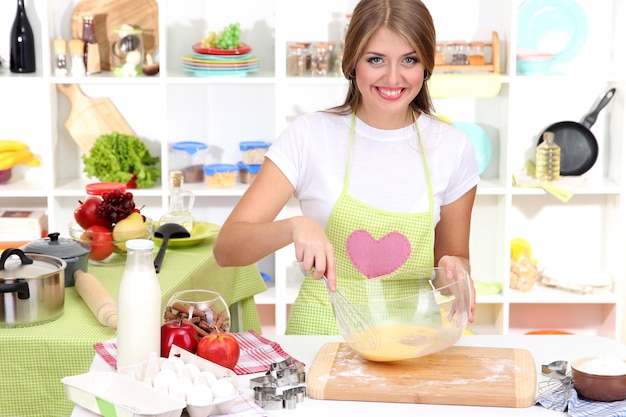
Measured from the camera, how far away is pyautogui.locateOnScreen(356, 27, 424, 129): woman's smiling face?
2053mm

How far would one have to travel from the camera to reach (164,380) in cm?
150

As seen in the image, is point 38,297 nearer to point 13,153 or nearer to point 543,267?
point 13,153

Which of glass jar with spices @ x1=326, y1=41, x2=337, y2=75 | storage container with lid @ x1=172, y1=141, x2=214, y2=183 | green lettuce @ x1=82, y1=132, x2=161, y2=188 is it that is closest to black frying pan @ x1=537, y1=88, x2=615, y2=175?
glass jar with spices @ x1=326, y1=41, x2=337, y2=75

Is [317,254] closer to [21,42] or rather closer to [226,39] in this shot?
[226,39]

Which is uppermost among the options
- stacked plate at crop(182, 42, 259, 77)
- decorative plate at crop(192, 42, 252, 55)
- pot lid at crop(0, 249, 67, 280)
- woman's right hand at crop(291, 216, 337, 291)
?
decorative plate at crop(192, 42, 252, 55)

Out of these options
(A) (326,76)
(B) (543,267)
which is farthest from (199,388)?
(B) (543,267)

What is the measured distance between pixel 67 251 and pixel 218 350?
2.84 feet

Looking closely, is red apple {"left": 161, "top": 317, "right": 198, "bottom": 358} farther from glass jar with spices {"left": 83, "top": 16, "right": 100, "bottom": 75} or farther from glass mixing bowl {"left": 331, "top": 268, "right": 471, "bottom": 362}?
glass jar with spices {"left": 83, "top": 16, "right": 100, "bottom": 75}

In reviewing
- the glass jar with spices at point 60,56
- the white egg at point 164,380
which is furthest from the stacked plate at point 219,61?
the white egg at point 164,380

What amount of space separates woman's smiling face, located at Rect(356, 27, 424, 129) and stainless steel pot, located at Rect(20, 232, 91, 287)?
84cm

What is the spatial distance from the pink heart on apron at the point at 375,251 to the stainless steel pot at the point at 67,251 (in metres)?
0.71

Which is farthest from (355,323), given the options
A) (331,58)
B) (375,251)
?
(331,58)

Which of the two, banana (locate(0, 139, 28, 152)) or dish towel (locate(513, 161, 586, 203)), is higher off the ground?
banana (locate(0, 139, 28, 152))

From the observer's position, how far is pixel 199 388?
149 cm
